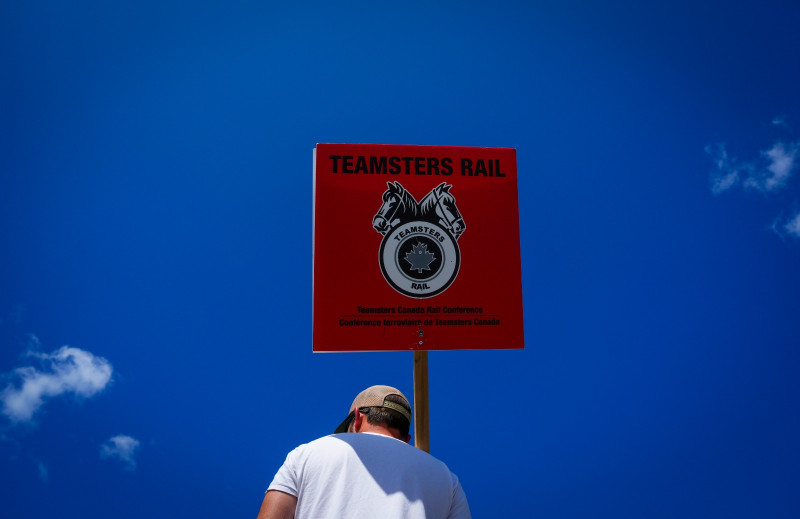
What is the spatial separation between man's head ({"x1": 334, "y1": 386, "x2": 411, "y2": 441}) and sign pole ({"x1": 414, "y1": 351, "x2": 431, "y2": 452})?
346 millimetres

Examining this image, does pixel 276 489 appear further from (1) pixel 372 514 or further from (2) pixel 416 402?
(2) pixel 416 402

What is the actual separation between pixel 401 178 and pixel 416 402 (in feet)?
3.63

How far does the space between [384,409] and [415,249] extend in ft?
2.88

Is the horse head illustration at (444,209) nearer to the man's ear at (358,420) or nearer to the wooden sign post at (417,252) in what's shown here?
the wooden sign post at (417,252)

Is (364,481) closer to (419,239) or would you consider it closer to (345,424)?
(345,424)

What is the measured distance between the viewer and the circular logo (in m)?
2.90

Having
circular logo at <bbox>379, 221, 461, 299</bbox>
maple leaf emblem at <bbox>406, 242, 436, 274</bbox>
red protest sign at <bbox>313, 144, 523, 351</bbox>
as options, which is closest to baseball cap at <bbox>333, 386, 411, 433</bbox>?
red protest sign at <bbox>313, 144, 523, 351</bbox>

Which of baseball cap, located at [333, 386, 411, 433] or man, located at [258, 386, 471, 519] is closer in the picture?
man, located at [258, 386, 471, 519]

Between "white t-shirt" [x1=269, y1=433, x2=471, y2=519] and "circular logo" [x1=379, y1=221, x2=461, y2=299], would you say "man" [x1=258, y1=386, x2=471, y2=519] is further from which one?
"circular logo" [x1=379, y1=221, x2=461, y2=299]

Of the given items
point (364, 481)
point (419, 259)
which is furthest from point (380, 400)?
point (419, 259)

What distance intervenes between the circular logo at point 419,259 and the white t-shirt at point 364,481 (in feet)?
2.89

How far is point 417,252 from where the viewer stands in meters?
2.93

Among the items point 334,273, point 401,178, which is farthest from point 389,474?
point 401,178

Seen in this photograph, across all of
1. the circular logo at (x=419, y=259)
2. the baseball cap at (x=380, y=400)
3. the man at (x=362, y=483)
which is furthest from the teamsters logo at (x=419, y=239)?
the man at (x=362, y=483)
